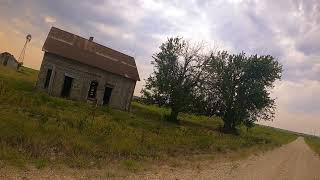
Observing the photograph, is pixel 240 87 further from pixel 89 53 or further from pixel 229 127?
pixel 89 53

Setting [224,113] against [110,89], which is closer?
[110,89]

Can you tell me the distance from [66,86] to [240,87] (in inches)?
761

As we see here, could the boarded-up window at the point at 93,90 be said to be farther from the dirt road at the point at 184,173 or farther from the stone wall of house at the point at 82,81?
the dirt road at the point at 184,173

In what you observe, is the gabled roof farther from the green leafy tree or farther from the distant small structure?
the distant small structure

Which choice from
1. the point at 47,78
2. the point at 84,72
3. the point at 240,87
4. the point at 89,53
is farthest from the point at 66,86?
the point at 240,87

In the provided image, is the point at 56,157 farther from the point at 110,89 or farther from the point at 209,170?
the point at 110,89

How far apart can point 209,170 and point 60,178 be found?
6489 mm

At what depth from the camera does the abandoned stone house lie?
35.6m

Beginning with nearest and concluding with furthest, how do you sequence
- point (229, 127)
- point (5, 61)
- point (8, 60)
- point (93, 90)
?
1. point (93, 90)
2. point (229, 127)
3. point (5, 61)
4. point (8, 60)

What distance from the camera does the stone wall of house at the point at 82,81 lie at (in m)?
35.5

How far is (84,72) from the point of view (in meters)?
37.4

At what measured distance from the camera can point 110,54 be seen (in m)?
41.3

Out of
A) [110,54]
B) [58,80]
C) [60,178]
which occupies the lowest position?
[60,178]

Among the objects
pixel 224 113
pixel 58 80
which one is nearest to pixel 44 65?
pixel 58 80
